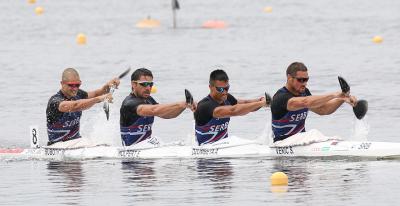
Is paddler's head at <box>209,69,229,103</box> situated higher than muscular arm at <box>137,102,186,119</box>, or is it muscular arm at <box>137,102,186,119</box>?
paddler's head at <box>209,69,229,103</box>

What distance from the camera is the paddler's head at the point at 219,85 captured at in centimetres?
2389

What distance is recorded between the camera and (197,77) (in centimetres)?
4459

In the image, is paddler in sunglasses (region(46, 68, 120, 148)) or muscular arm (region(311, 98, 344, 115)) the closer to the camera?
muscular arm (region(311, 98, 344, 115))

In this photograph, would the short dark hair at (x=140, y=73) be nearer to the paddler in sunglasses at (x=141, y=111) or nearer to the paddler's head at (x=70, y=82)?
the paddler in sunglasses at (x=141, y=111)

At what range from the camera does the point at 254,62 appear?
49281 millimetres

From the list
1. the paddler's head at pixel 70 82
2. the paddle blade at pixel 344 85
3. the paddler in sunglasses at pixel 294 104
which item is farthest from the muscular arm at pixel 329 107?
the paddler's head at pixel 70 82

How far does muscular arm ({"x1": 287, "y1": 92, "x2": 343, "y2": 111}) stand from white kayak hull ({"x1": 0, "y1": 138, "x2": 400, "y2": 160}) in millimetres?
890

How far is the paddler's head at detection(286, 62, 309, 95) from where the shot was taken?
23406mm

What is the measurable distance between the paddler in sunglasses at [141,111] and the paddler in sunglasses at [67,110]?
612 millimetres

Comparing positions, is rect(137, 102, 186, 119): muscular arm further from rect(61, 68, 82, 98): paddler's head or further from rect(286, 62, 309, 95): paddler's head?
rect(286, 62, 309, 95): paddler's head

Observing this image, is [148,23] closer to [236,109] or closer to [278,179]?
[236,109]

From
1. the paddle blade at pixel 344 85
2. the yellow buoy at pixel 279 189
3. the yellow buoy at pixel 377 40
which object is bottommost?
the yellow buoy at pixel 279 189

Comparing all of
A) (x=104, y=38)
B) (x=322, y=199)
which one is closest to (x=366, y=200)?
(x=322, y=199)

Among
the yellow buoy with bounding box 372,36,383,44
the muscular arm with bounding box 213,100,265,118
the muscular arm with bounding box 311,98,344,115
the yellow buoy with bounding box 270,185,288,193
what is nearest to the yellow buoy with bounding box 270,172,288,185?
the yellow buoy with bounding box 270,185,288,193
